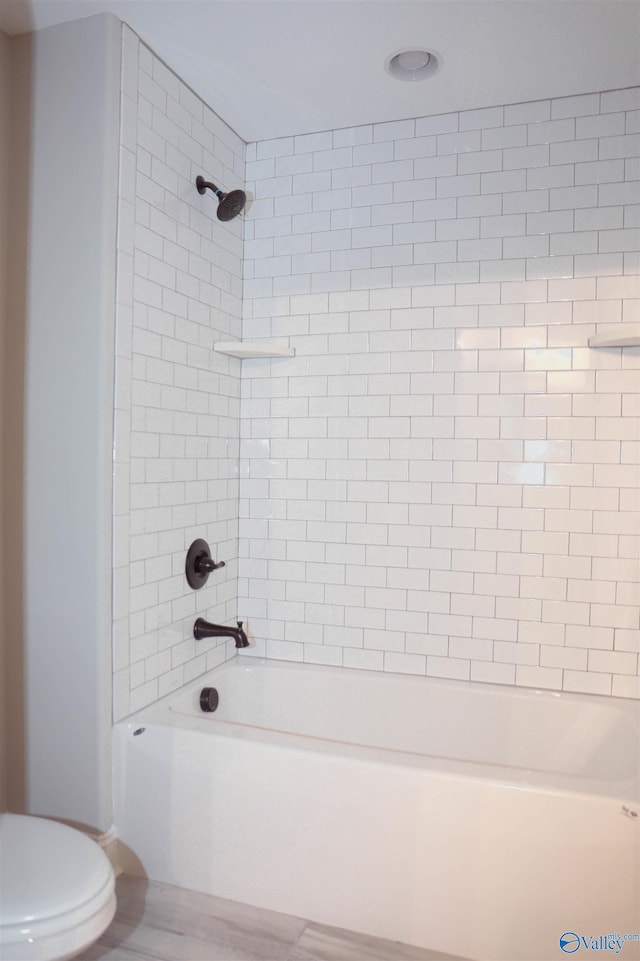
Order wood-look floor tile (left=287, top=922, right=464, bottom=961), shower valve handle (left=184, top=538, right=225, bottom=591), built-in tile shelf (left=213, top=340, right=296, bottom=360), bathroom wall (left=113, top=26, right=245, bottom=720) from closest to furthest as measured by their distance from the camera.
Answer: wood-look floor tile (left=287, top=922, right=464, bottom=961) → bathroom wall (left=113, top=26, right=245, bottom=720) → shower valve handle (left=184, top=538, right=225, bottom=591) → built-in tile shelf (left=213, top=340, right=296, bottom=360)

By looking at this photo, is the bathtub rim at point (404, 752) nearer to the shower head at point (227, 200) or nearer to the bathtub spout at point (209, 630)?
the bathtub spout at point (209, 630)

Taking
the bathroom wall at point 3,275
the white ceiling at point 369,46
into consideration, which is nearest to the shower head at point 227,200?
the white ceiling at point 369,46

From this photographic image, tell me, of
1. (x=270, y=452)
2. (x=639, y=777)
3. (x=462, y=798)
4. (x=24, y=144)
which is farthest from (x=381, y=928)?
(x=24, y=144)

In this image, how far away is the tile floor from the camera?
6.02 feet

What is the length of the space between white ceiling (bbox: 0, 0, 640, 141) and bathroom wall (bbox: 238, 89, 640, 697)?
0.52 ft

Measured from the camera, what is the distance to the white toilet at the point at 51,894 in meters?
1.43

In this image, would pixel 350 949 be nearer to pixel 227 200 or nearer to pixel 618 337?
pixel 618 337

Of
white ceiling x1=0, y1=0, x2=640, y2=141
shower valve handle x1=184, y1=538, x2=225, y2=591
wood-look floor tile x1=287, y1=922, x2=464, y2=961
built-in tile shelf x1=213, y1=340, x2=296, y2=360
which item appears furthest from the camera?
built-in tile shelf x1=213, y1=340, x2=296, y2=360

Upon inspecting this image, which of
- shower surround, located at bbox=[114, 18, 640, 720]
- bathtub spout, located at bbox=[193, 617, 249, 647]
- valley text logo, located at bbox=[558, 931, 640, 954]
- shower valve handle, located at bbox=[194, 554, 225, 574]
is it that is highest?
shower surround, located at bbox=[114, 18, 640, 720]

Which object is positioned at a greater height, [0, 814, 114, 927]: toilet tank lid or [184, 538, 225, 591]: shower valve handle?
[184, 538, 225, 591]: shower valve handle

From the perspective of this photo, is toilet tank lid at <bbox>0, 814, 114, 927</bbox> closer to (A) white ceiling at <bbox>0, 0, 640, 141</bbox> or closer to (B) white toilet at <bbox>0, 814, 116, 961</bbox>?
(B) white toilet at <bbox>0, 814, 116, 961</bbox>

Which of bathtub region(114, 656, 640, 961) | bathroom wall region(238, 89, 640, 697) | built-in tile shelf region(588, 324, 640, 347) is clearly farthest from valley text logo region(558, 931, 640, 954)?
built-in tile shelf region(588, 324, 640, 347)

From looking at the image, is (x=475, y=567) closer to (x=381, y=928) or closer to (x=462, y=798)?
(x=462, y=798)

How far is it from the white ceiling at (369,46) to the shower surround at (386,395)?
10cm
